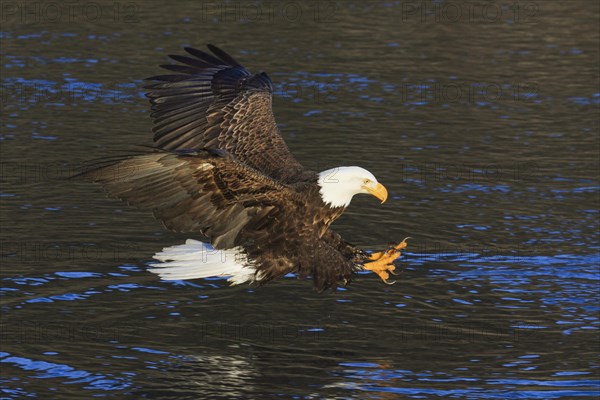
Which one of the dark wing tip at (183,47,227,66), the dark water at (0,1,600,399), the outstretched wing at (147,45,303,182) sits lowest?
the dark water at (0,1,600,399)

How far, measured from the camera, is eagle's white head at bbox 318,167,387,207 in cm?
720

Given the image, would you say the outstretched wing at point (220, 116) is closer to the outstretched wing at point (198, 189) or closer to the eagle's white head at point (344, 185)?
the eagle's white head at point (344, 185)

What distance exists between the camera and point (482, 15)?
1816 centimetres

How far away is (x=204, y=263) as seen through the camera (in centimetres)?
736

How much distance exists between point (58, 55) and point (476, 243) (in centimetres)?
721

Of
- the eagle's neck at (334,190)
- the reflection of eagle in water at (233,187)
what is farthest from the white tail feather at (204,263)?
the eagle's neck at (334,190)

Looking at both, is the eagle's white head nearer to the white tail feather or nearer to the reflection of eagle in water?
the reflection of eagle in water

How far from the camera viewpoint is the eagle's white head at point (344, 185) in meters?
7.20

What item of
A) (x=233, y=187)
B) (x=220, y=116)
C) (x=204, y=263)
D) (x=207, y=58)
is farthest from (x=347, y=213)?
(x=233, y=187)

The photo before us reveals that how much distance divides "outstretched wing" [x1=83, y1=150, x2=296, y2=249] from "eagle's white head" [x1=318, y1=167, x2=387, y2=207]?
0.21m

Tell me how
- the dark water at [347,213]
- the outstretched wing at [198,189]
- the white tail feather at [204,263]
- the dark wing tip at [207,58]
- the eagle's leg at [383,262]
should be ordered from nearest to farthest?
the outstretched wing at [198,189], the dark water at [347,213], the white tail feather at [204,263], the eagle's leg at [383,262], the dark wing tip at [207,58]

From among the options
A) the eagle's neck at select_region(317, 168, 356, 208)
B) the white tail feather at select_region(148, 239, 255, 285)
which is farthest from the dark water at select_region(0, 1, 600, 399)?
the eagle's neck at select_region(317, 168, 356, 208)

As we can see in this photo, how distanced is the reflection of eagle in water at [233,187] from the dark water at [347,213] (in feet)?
1.62

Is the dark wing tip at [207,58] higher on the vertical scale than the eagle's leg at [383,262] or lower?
higher
